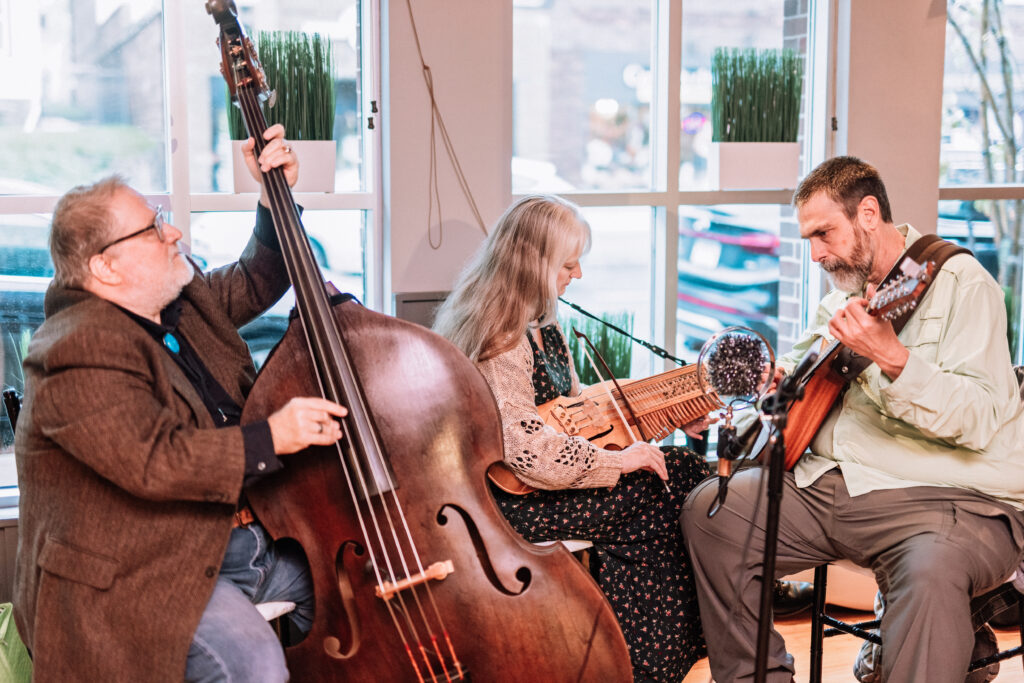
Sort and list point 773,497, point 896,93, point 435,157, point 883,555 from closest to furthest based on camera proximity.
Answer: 1. point 773,497
2. point 883,555
3. point 435,157
4. point 896,93

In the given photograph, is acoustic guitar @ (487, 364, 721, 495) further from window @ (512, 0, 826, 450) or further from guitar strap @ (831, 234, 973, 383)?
window @ (512, 0, 826, 450)

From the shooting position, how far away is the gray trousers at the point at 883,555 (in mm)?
2189

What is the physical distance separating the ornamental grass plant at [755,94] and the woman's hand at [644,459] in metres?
1.40

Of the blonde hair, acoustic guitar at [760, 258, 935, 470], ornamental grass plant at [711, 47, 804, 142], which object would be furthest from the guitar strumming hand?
ornamental grass plant at [711, 47, 804, 142]

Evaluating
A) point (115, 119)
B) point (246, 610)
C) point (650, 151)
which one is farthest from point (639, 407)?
point (115, 119)

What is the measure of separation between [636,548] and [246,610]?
98cm

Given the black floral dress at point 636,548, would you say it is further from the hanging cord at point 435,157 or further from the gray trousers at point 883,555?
the hanging cord at point 435,157

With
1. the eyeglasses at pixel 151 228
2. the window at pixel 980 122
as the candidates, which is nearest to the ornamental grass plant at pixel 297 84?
the eyeglasses at pixel 151 228

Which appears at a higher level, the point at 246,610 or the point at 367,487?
the point at 367,487

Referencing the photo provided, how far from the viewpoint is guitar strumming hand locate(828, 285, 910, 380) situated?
2.12 metres

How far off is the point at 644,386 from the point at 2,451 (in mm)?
1811

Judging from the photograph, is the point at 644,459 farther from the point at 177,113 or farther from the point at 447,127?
the point at 177,113

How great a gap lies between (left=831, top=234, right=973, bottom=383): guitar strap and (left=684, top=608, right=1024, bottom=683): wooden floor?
95 centimetres

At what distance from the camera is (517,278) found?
2.51m
